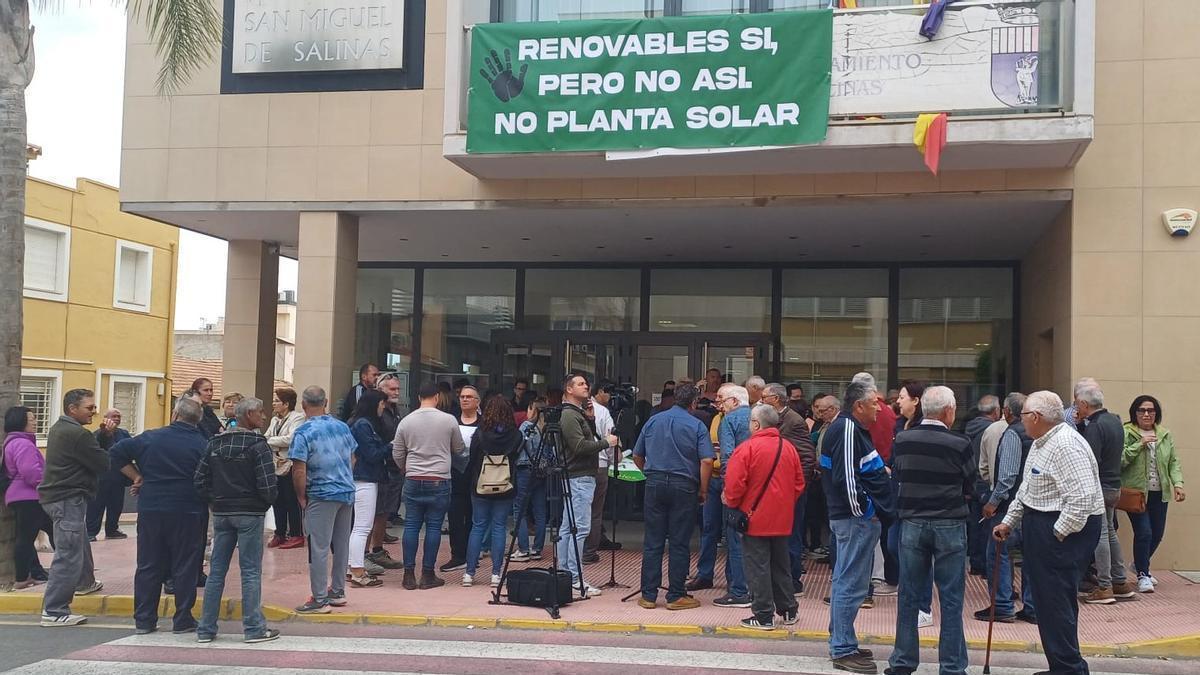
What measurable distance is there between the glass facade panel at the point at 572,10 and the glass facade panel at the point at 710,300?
5.23 meters

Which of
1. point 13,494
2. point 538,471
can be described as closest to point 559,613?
point 538,471

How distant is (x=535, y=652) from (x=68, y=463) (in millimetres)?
4347

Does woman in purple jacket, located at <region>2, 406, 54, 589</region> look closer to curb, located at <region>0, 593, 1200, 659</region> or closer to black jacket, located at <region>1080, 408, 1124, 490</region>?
curb, located at <region>0, 593, 1200, 659</region>

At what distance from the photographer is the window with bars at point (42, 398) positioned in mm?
27031

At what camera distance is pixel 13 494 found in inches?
373

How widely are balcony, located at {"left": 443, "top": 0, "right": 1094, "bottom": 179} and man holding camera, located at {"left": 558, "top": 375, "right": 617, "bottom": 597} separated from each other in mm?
3247

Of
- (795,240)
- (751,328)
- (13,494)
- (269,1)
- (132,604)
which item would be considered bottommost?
(132,604)

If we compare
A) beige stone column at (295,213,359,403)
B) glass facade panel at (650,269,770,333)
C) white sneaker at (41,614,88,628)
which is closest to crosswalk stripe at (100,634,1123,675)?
white sneaker at (41,614,88,628)

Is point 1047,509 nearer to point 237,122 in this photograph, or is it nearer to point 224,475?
point 224,475

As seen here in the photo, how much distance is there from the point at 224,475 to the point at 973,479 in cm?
549

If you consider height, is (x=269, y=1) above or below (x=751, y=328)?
above

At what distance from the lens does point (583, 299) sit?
1712cm

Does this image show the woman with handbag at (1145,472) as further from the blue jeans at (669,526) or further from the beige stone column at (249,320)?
the beige stone column at (249,320)

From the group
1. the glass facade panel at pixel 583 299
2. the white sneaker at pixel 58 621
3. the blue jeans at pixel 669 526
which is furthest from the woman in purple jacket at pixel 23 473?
the glass facade panel at pixel 583 299
